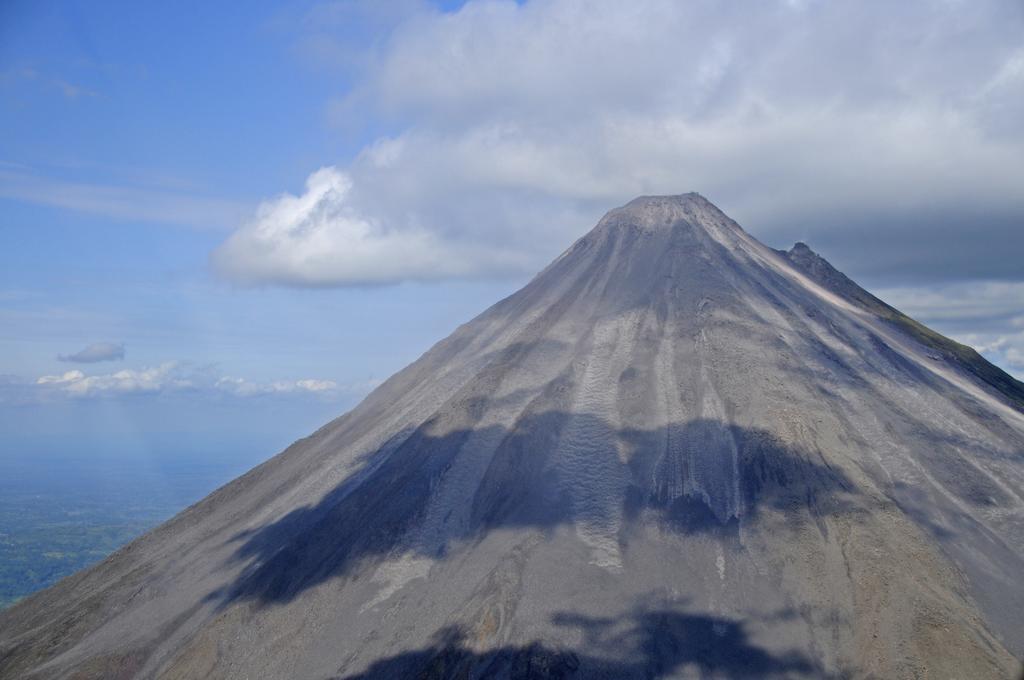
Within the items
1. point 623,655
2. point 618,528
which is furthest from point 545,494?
point 623,655

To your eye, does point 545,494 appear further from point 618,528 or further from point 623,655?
point 623,655

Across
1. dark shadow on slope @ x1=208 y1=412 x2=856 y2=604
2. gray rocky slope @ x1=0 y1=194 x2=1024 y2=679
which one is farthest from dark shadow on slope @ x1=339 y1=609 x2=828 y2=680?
dark shadow on slope @ x1=208 y1=412 x2=856 y2=604

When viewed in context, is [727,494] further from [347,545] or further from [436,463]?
[347,545]

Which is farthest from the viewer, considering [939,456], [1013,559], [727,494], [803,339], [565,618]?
[803,339]

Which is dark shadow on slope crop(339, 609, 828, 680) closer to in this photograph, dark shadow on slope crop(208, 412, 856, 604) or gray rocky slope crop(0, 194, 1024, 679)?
gray rocky slope crop(0, 194, 1024, 679)

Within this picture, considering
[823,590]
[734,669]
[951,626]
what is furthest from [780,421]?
[734,669]
